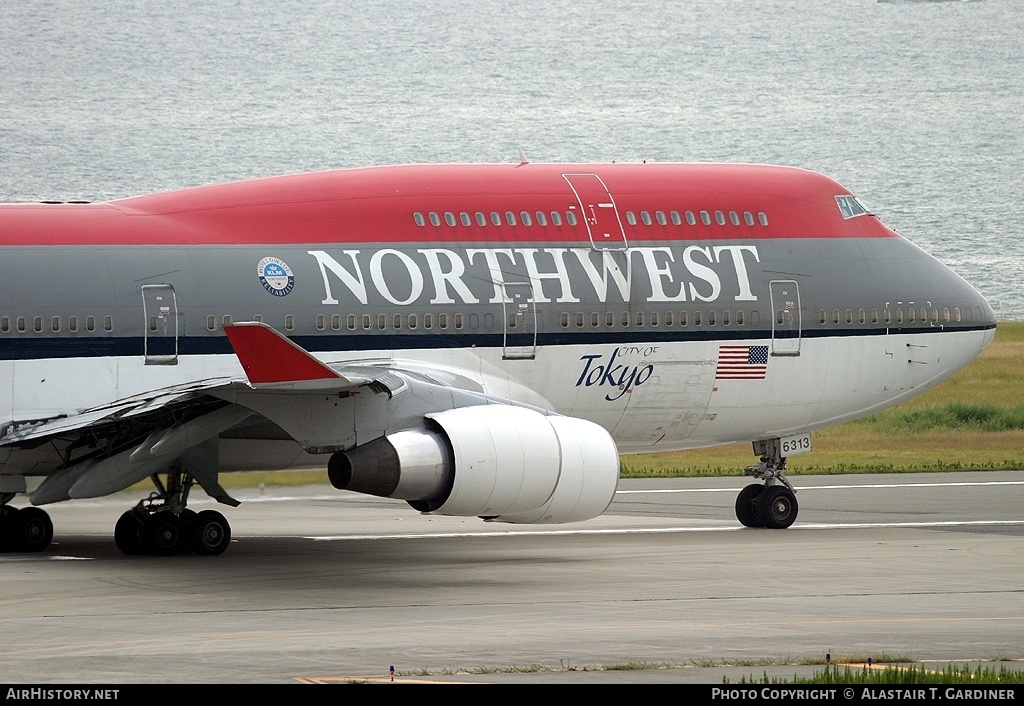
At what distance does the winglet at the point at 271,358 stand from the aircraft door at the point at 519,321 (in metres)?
5.21

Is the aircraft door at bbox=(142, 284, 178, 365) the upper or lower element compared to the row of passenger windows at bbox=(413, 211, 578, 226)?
lower

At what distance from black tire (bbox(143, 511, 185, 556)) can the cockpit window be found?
37.5ft

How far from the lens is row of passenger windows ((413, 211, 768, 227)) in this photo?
76.9 feet

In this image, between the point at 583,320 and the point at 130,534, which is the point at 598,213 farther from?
the point at 130,534

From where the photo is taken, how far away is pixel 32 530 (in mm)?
23641

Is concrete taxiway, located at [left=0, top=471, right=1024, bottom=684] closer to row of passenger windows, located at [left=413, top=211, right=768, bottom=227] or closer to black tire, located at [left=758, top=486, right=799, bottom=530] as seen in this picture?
black tire, located at [left=758, top=486, right=799, bottom=530]

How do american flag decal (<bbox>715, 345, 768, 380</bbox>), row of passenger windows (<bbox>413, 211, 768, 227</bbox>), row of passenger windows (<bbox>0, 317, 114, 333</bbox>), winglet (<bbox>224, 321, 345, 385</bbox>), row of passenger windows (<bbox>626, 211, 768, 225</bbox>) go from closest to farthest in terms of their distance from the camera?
winglet (<bbox>224, 321, 345, 385</bbox>) < row of passenger windows (<bbox>0, 317, 114, 333</bbox>) < row of passenger windows (<bbox>413, 211, 768, 227</bbox>) < row of passenger windows (<bbox>626, 211, 768, 225</bbox>) < american flag decal (<bbox>715, 345, 768, 380</bbox>)

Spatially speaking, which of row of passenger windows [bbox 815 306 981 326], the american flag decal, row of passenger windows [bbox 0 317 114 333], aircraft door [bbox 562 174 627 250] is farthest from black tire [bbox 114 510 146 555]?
row of passenger windows [bbox 815 306 981 326]

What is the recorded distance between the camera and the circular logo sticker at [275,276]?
73.1 feet

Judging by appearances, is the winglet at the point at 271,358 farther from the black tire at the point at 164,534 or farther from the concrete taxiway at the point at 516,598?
the black tire at the point at 164,534

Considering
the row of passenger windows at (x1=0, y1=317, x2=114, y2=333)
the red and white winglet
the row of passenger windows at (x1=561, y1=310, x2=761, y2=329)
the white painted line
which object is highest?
the row of passenger windows at (x1=561, y1=310, x2=761, y2=329)

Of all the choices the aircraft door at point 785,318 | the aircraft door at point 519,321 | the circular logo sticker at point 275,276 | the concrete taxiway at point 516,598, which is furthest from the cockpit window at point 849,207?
the circular logo sticker at point 275,276

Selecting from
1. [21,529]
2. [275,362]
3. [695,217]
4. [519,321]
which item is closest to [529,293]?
[519,321]

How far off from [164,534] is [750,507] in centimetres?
960
